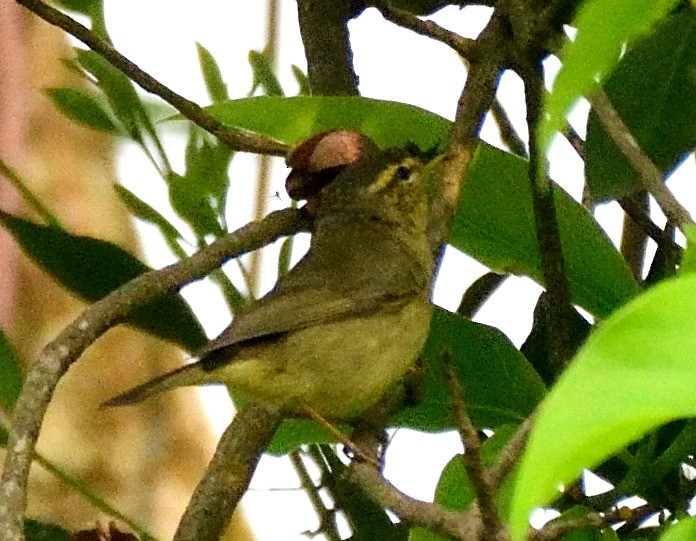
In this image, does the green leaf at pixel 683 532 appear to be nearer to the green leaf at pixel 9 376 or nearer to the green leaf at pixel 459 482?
the green leaf at pixel 459 482

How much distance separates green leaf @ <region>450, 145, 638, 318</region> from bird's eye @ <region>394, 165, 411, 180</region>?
0.68ft

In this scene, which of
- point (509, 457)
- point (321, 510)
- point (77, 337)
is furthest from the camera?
point (321, 510)

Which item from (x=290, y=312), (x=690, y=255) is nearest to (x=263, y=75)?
(x=290, y=312)

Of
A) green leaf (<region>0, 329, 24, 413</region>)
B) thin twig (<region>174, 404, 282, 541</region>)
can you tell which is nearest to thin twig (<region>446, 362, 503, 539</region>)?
thin twig (<region>174, 404, 282, 541</region>)

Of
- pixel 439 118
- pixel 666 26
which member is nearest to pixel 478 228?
pixel 439 118

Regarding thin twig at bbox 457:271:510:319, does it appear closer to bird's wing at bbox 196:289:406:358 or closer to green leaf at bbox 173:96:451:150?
bird's wing at bbox 196:289:406:358

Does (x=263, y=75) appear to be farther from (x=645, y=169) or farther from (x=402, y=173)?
(x=645, y=169)

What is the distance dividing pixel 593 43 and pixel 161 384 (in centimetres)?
71

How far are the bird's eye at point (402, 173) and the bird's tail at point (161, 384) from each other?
1.07ft

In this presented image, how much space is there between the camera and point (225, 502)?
32.2 inches

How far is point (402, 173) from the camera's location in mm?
1119

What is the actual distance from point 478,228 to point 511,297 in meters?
0.64

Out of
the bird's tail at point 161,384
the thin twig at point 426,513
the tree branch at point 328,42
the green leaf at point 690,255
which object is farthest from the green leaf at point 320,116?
the green leaf at point 690,255

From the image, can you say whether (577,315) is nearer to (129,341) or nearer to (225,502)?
(225,502)
